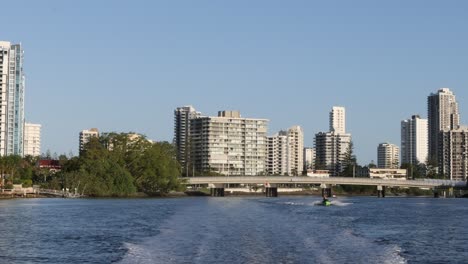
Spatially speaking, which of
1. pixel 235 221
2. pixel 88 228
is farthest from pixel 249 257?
pixel 235 221

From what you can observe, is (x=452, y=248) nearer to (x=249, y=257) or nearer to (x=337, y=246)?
(x=337, y=246)

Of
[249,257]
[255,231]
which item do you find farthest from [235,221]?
[249,257]

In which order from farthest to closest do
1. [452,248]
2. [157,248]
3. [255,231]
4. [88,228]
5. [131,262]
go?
[88,228] < [255,231] < [452,248] < [157,248] < [131,262]

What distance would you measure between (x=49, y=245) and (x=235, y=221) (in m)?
31.7

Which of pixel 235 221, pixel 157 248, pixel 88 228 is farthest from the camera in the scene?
pixel 235 221

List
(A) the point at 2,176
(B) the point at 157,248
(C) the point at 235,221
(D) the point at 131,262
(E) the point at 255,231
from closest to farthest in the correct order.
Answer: (D) the point at 131,262 < (B) the point at 157,248 < (E) the point at 255,231 < (C) the point at 235,221 < (A) the point at 2,176

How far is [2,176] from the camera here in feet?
618

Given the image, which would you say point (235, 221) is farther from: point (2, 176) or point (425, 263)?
point (2, 176)

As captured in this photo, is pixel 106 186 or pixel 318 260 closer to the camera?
pixel 318 260

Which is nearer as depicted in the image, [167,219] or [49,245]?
[49,245]

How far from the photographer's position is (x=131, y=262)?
4628 cm

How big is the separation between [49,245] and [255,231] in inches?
793

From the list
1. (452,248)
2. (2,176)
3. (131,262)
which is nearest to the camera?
(131,262)

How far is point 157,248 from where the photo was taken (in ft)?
177
